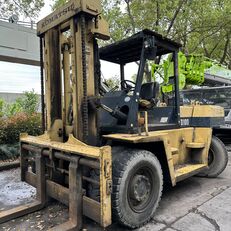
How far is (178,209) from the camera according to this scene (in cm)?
417

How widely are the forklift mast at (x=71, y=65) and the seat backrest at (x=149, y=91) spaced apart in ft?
2.88

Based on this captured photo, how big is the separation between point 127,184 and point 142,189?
0.37 meters

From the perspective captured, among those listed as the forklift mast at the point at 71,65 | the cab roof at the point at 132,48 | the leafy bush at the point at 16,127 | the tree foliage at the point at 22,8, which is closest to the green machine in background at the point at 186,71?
the cab roof at the point at 132,48

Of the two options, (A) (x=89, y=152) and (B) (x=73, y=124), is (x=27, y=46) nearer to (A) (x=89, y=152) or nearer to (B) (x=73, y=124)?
(B) (x=73, y=124)

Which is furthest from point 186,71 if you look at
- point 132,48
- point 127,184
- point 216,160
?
point 127,184

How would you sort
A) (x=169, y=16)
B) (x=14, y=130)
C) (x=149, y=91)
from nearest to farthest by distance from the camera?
(x=149, y=91) → (x=14, y=130) → (x=169, y=16)

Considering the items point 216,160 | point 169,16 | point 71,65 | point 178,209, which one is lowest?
point 178,209

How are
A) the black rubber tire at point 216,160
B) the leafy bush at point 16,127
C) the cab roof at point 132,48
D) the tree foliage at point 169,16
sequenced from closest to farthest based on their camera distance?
1. the cab roof at point 132,48
2. the black rubber tire at point 216,160
3. the leafy bush at point 16,127
4. the tree foliage at point 169,16

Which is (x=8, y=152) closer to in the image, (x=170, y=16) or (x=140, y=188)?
(x=140, y=188)

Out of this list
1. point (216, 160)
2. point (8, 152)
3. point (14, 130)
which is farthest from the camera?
point (14, 130)

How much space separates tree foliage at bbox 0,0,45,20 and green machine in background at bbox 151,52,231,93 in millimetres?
8735

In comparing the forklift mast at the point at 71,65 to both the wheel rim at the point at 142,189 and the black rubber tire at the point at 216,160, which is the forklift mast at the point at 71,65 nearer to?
the wheel rim at the point at 142,189

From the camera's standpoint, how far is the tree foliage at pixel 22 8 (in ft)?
44.7

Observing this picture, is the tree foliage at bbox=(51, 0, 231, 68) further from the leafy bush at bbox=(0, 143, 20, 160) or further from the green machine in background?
the leafy bush at bbox=(0, 143, 20, 160)
